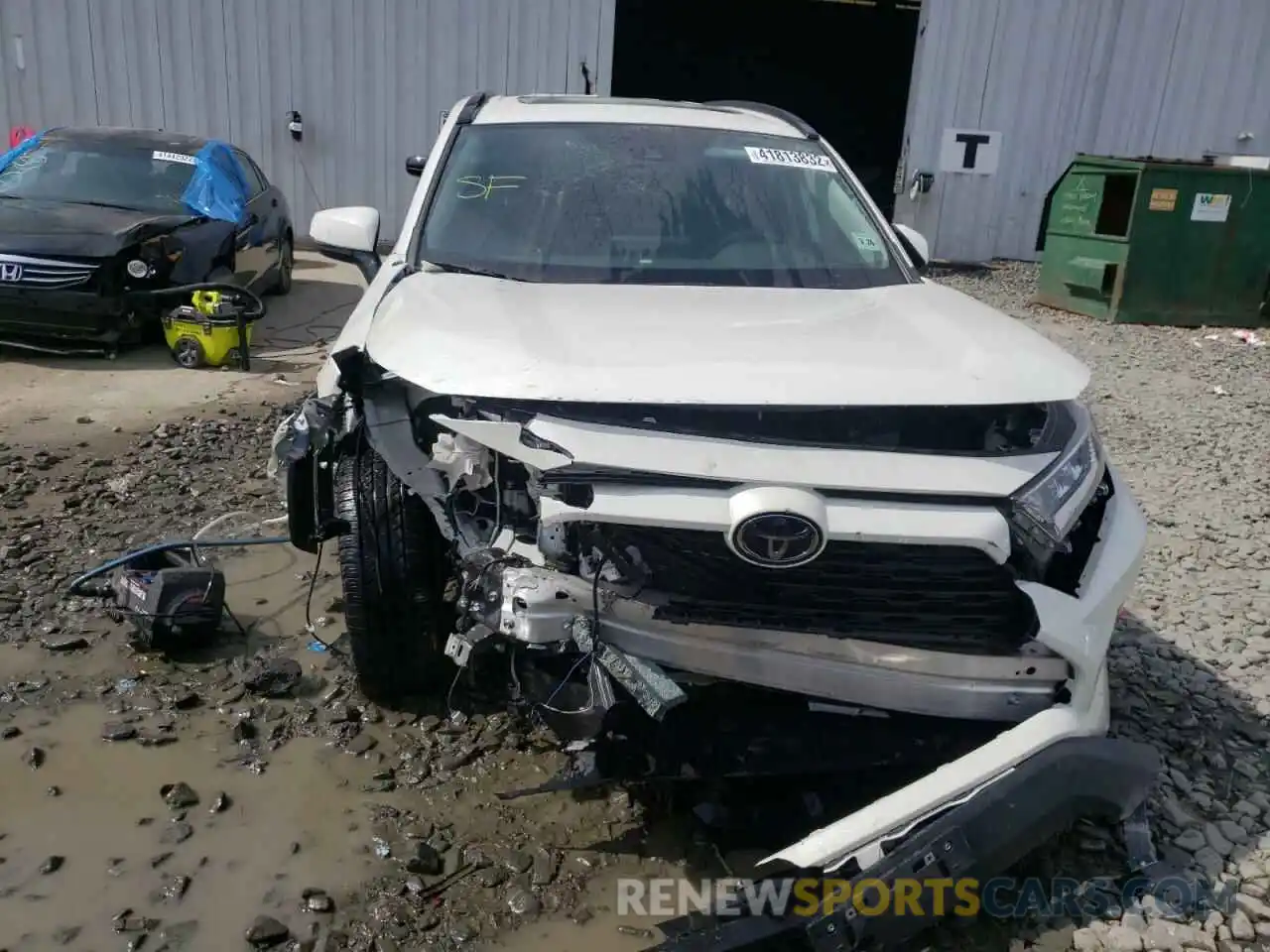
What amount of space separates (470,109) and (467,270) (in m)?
1.19

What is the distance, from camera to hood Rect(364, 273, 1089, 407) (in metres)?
2.21

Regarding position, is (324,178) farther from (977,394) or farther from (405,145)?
(977,394)

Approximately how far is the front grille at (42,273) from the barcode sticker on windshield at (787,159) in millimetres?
4887

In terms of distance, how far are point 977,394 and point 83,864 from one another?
7.80 ft

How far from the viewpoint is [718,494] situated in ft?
6.97


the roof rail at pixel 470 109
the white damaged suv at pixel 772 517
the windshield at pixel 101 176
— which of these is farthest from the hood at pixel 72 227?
the white damaged suv at pixel 772 517

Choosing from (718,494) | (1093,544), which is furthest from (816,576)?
(1093,544)

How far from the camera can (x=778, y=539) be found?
2088 mm

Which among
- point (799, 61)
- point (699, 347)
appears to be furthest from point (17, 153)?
point (799, 61)

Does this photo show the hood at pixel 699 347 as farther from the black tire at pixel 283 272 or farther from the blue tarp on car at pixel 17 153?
the black tire at pixel 283 272

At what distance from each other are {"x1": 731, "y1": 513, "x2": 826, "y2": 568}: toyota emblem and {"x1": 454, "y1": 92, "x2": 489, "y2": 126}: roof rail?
2.46m

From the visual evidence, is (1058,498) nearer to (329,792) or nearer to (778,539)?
(778,539)

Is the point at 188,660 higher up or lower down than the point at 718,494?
lower down

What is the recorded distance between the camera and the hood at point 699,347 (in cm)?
221
